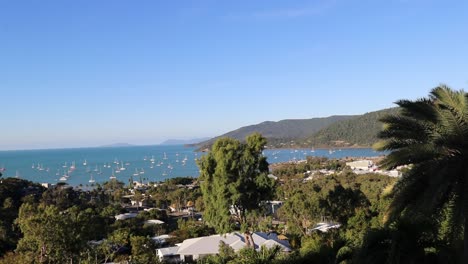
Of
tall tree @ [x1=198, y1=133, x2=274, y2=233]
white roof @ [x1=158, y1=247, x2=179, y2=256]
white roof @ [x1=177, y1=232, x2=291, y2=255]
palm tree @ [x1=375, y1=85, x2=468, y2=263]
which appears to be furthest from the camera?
white roof @ [x1=158, y1=247, x2=179, y2=256]

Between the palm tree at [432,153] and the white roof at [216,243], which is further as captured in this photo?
the white roof at [216,243]

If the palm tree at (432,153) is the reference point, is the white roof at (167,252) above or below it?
below

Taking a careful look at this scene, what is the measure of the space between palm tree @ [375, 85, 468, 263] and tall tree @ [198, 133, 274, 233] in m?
9.81

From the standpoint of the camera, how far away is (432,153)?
564 cm

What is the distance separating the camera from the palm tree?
17.7ft

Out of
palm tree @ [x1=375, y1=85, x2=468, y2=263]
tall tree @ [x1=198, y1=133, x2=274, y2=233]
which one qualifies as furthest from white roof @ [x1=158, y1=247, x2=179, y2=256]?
palm tree @ [x1=375, y1=85, x2=468, y2=263]

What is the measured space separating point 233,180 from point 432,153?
11.0 metres

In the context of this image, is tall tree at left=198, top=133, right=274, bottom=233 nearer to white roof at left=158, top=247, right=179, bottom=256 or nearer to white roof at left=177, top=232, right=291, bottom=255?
white roof at left=177, top=232, right=291, bottom=255

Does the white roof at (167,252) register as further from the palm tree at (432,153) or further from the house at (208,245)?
the palm tree at (432,153)

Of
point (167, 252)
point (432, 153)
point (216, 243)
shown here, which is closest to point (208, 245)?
point (216, 243)

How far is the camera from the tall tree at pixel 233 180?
15961 mm

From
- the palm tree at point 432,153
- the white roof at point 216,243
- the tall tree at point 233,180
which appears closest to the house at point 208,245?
the white roof at point 216,243

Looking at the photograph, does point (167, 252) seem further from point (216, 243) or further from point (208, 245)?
point (216, 243)

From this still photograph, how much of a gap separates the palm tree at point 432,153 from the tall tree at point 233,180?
9.81 meters
